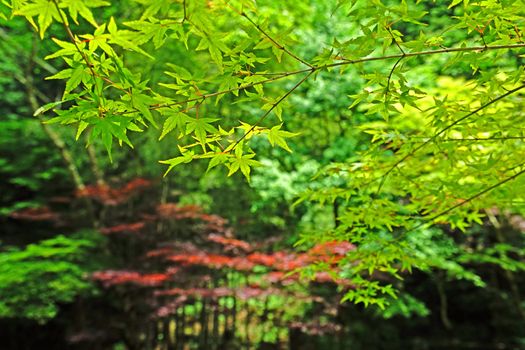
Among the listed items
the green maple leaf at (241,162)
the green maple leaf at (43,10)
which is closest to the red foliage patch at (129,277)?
the green maple leaf at (241,162)

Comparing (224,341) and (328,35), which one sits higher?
(328,35)

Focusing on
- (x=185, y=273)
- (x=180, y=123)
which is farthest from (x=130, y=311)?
(x=180, y=123)

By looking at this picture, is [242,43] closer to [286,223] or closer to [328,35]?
[328,35]

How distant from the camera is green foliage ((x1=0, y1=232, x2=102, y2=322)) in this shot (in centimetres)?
434

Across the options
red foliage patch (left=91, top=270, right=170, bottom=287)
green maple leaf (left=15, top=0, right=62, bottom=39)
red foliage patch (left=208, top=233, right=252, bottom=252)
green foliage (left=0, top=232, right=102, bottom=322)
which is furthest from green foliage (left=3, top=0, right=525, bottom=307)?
green foliage (left=0, top=232, right=102, bottom=322)

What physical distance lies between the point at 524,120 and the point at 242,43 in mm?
1096

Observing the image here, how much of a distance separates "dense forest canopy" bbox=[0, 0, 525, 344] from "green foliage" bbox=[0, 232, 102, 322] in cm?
4

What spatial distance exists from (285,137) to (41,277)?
4.31 meters

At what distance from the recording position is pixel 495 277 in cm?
657

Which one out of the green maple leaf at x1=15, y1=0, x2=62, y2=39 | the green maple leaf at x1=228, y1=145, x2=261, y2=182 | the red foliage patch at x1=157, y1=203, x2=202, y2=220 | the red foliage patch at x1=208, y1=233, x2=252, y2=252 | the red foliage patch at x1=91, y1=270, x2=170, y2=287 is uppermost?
the red foliage patch at x1=157, y1=203, x2=202, y2=220

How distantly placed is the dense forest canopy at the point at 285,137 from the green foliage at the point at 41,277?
1.5 inches

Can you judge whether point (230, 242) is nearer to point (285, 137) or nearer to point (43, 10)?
point (285, 137)

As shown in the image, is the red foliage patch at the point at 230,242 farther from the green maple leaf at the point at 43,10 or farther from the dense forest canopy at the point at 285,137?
the green maple leaf at the point at 43,10

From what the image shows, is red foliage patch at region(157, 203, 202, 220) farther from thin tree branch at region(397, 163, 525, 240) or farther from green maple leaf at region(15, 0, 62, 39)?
green maple leaf at region(15, 0, 62, 39)
